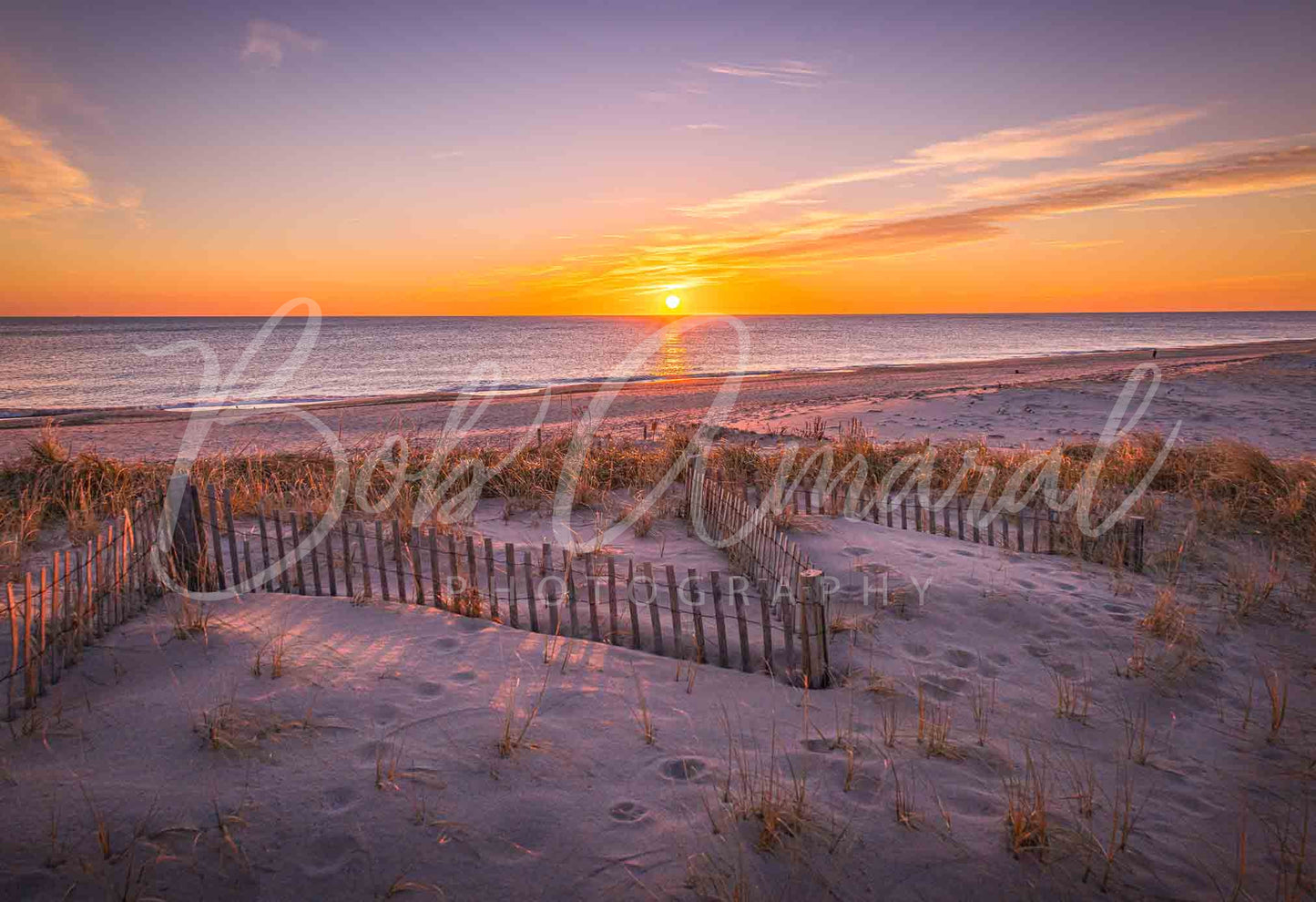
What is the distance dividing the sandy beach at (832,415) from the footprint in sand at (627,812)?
11.4 meters

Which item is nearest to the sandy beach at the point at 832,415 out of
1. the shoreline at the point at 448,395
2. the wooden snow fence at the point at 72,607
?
the shoreline at the point at 448,395

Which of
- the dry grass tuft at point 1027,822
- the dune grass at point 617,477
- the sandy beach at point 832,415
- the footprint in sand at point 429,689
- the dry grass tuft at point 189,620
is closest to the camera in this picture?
the dry grass tuft at point 1027,822

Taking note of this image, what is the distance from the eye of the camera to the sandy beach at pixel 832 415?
47.6 ft

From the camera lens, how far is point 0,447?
1502 cm

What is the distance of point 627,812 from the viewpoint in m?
3.01

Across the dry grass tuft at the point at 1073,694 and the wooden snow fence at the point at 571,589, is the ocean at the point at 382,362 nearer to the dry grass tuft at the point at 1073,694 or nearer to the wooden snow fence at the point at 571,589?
the wooden snow fence at the point at 571,589

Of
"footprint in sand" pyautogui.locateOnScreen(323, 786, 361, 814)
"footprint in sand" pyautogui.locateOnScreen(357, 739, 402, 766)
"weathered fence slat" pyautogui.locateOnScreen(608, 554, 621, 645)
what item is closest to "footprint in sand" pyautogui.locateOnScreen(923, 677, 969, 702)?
"weathered fence slat" pyautogui.locateOnScreen(608, 554, 621, 645)

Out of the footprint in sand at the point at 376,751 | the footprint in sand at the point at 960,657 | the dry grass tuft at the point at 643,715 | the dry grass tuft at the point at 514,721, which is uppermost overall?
the footprint in sand at the point at 376,751

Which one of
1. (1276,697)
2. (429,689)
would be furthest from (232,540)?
(1276,697)

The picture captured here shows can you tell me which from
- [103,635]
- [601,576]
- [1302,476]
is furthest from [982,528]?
[103,635]

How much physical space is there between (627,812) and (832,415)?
1573 centimetres

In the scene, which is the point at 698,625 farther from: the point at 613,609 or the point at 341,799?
the point at 341,799

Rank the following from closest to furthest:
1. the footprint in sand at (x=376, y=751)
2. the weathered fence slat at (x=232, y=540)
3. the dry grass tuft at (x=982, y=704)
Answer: the footprint in sand at (x=376, y=751) → the dry grass tuft at (x=982, y=704) → the weathered fence slat at (x=232, y=540)

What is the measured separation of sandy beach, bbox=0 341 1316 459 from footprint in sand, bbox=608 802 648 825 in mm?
11356
